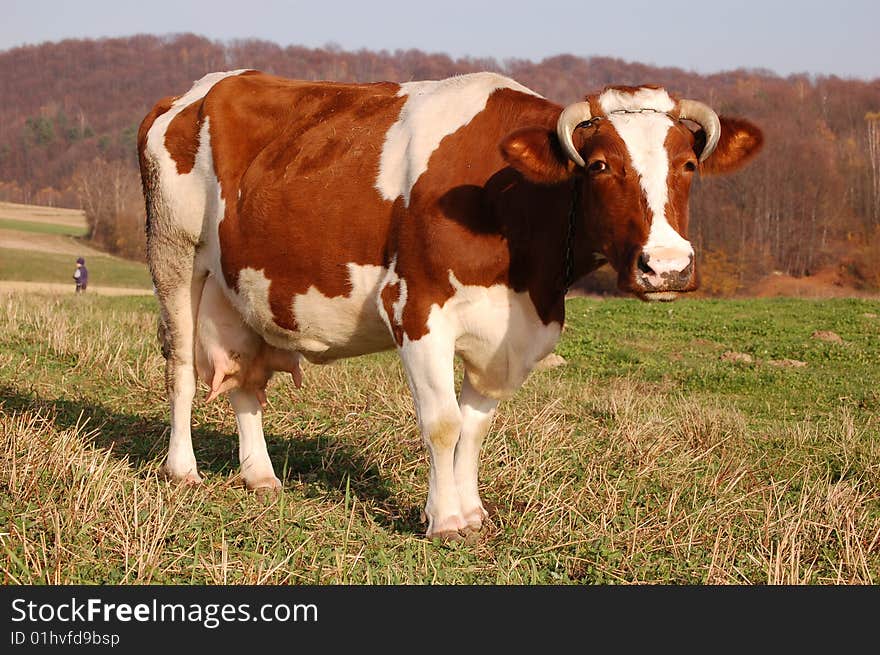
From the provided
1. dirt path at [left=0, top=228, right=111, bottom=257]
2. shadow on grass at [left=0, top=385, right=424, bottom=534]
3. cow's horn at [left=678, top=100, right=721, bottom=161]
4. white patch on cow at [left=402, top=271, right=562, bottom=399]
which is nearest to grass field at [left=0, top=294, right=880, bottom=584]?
shadow on grass at [left=0, top=385, right=424, bottom=534]

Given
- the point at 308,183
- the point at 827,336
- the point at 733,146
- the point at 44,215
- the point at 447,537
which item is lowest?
the point at 44,215

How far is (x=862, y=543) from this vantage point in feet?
17.6

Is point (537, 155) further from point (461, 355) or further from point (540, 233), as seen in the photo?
point (461, 355)

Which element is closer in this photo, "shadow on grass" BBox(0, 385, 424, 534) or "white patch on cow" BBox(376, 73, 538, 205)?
"white patch on cow" BBox(376, 73, 538, 205)

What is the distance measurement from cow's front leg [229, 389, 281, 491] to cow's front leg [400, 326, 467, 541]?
1347mm

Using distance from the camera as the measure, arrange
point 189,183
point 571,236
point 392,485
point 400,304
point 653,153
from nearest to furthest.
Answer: point 653,153, point 571,236, point 400,304, point 392,485, point 189,183

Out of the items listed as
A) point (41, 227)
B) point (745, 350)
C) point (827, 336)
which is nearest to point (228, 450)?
point (745, 350)

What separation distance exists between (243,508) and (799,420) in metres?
6.92

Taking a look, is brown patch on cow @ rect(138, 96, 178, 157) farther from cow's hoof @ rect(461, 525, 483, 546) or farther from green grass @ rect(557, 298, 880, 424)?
green grass @ rect(557, 298, 880, 424)

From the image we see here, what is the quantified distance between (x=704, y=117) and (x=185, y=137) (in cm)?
357

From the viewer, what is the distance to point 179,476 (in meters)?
6.57

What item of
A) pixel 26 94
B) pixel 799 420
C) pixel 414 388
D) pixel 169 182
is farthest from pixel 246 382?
pixel 26 94

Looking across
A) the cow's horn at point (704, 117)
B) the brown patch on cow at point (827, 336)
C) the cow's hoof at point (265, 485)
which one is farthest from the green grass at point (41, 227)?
the cow's horn at point (704, 117)

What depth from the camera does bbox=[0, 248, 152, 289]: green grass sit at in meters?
54.5
